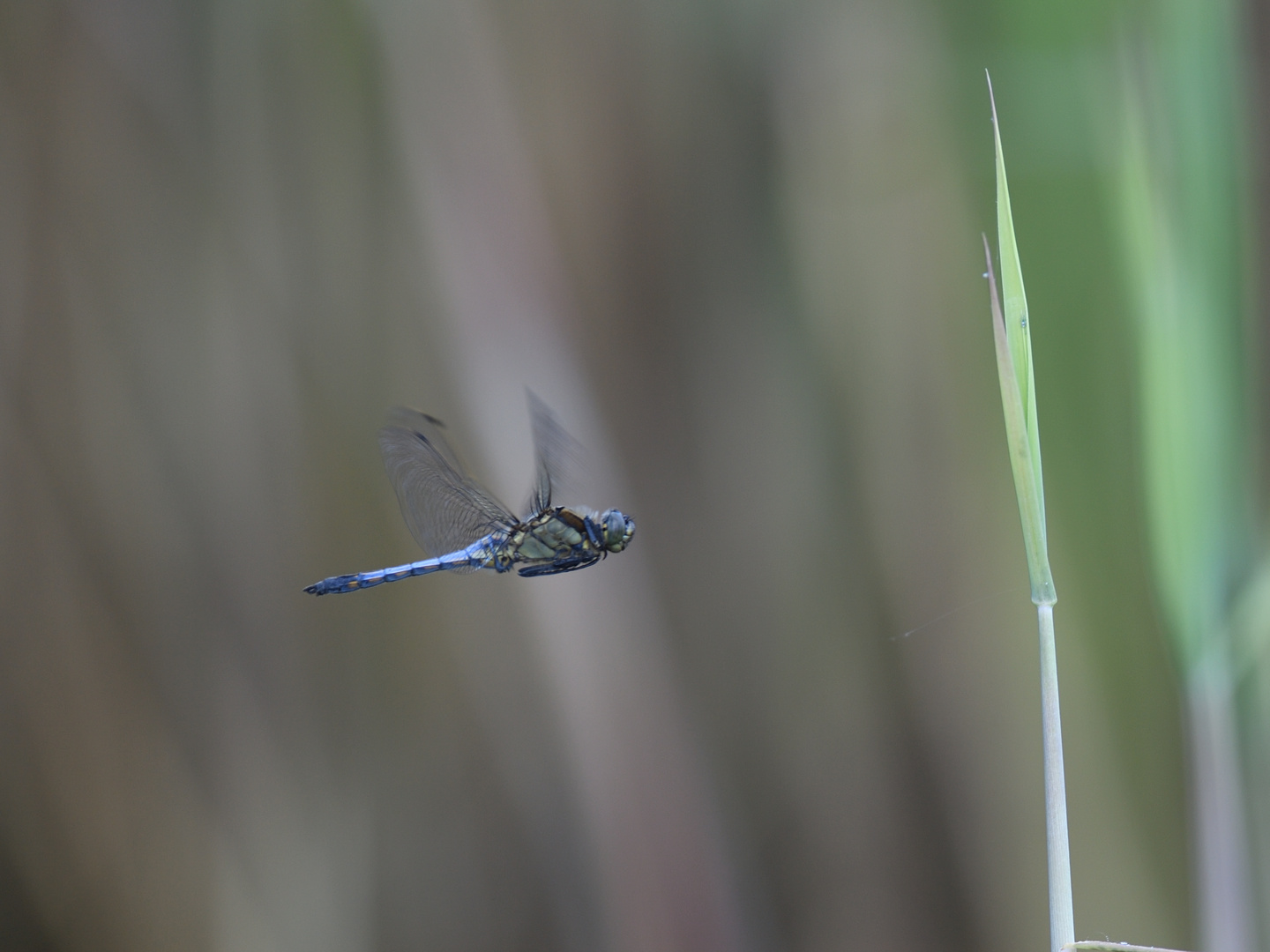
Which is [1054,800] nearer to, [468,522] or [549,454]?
[549,454]

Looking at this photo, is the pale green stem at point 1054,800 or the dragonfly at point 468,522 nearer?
the pale green stem at point 1054,800

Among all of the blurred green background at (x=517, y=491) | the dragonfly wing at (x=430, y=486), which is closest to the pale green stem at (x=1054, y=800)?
the blurred green background at (x=517, y=491)

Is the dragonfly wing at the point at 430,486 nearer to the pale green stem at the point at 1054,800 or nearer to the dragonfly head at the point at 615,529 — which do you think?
the dragonfly head at the point at 615,529

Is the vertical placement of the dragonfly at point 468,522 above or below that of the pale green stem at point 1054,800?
above

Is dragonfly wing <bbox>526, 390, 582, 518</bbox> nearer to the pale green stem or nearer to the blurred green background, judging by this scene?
the blurred green background

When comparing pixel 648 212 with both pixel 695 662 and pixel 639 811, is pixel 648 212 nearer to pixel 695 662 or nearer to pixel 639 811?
pixel 695 662

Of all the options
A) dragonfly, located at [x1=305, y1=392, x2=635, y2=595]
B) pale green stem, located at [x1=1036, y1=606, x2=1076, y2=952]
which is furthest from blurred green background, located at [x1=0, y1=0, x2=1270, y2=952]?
pale green stem, located at [x1=1036, y1=606, x2=1076, y2=952]

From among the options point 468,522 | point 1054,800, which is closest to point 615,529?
point 468,522
